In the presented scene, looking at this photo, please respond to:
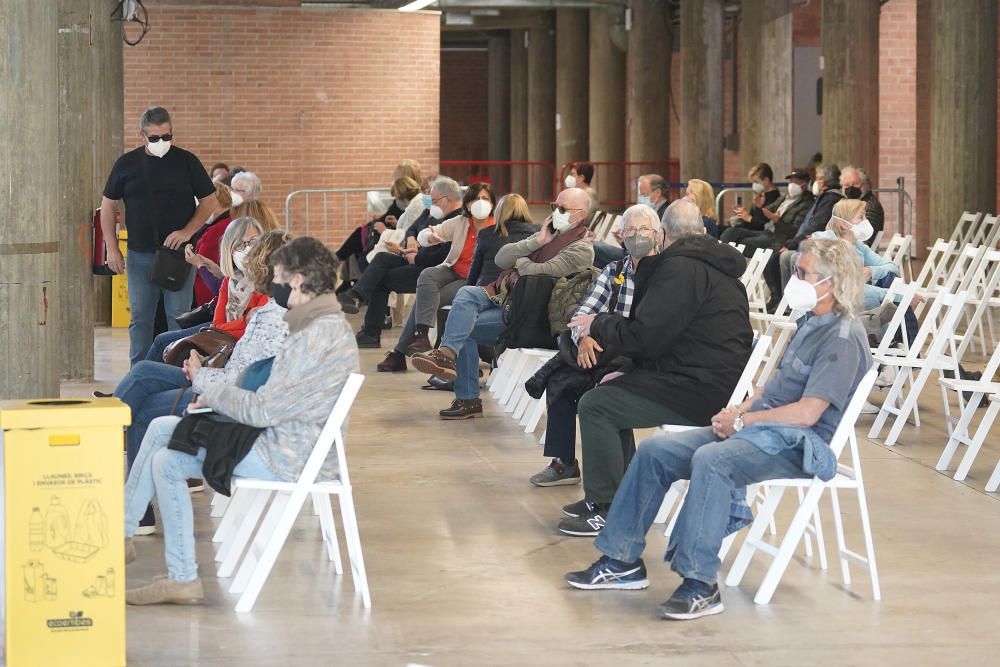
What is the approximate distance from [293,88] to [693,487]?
540 inches

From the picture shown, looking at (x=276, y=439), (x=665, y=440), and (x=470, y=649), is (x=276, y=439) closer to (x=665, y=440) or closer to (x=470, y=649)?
(x=470, y=649)

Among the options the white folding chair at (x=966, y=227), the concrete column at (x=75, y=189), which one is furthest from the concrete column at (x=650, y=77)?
the concrete column at (x=75, y=189)

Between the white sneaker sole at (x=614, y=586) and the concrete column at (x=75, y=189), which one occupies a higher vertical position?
the concrete column at (x=75, y=189)

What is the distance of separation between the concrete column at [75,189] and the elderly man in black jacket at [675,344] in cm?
493

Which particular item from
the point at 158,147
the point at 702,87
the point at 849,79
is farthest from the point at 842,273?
the point at 702,87

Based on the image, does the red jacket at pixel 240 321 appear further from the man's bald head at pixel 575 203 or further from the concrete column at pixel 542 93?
the concrete column at pixel 542 93

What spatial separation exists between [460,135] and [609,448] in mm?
32270

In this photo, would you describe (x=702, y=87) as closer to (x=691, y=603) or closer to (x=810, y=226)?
(x=810, y=226)

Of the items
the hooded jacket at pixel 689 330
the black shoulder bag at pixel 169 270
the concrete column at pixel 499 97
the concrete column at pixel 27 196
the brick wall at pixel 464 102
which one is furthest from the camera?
the brick wall at pixel 464 102

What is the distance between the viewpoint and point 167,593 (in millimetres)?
4836

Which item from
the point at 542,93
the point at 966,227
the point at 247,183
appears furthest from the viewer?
the point at 542,93

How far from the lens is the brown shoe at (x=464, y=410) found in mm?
8633

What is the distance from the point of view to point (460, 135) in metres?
37.6

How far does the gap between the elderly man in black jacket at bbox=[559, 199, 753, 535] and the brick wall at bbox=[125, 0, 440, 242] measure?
40.2 feet
